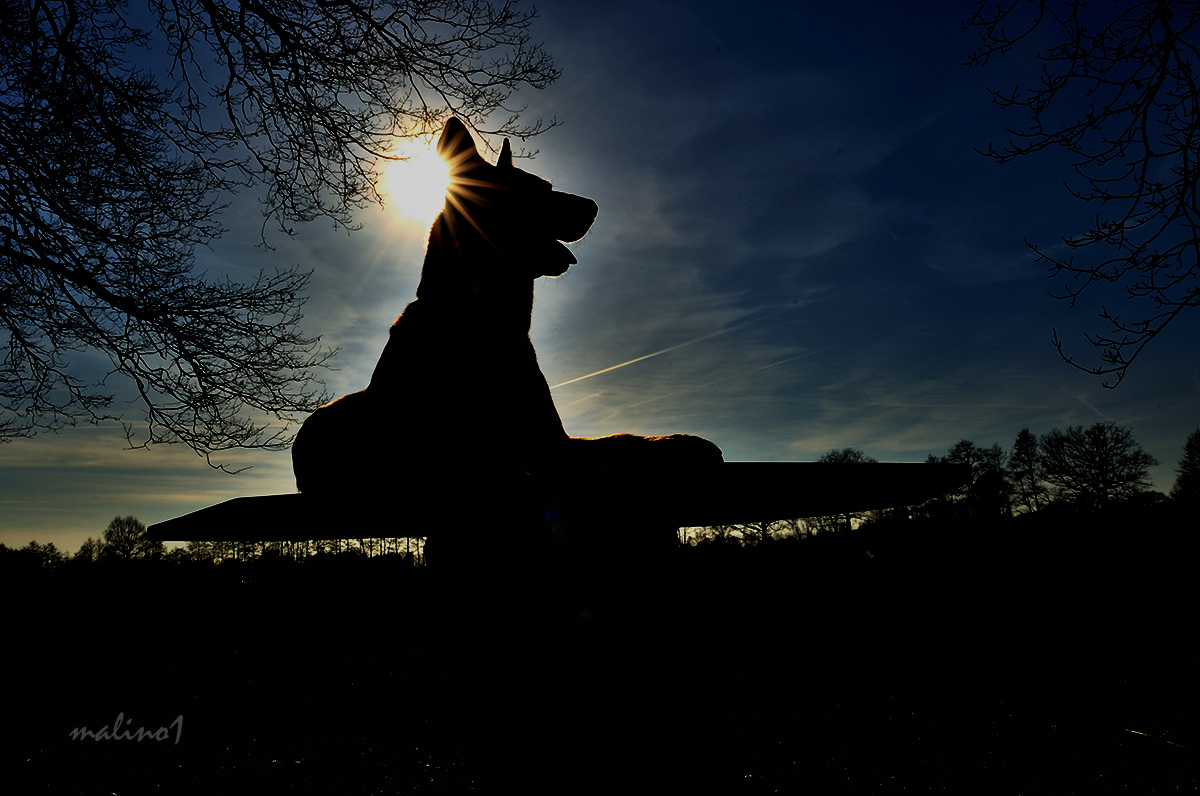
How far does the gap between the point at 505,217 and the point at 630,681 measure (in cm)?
119

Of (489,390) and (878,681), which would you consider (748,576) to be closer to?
(878,681)

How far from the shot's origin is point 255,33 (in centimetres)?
477

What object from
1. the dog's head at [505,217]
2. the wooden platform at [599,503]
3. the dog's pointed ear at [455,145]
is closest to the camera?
the wooden platform at [599,503]

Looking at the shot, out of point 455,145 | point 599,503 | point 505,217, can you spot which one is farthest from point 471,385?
point 455,145

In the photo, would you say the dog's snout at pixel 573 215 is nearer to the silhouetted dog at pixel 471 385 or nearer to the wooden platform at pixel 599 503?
the silhouetted dog at pixel 471 385

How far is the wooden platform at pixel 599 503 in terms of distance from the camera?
2.78 feet

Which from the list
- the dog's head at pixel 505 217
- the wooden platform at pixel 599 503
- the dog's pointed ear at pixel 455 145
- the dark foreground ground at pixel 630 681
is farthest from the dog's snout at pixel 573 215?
the dark foreground ground at pixel 630 681

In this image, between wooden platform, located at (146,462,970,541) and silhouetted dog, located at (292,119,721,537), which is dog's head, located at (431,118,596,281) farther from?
wooden platform, located at (146,462,970,541)

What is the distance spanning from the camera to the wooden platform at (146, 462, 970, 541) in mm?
848

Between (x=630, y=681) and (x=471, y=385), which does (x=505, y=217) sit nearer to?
(x=471, y=385)

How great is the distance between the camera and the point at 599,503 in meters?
0.94

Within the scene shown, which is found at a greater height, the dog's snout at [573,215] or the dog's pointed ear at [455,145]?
the dog's pointed ear at [455,145]

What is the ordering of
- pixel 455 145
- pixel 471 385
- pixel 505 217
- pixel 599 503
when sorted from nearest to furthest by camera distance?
pixel 599 503, pixel 471 385, pixel 505 217, pixel 455 145

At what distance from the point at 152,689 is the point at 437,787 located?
2109 mm
